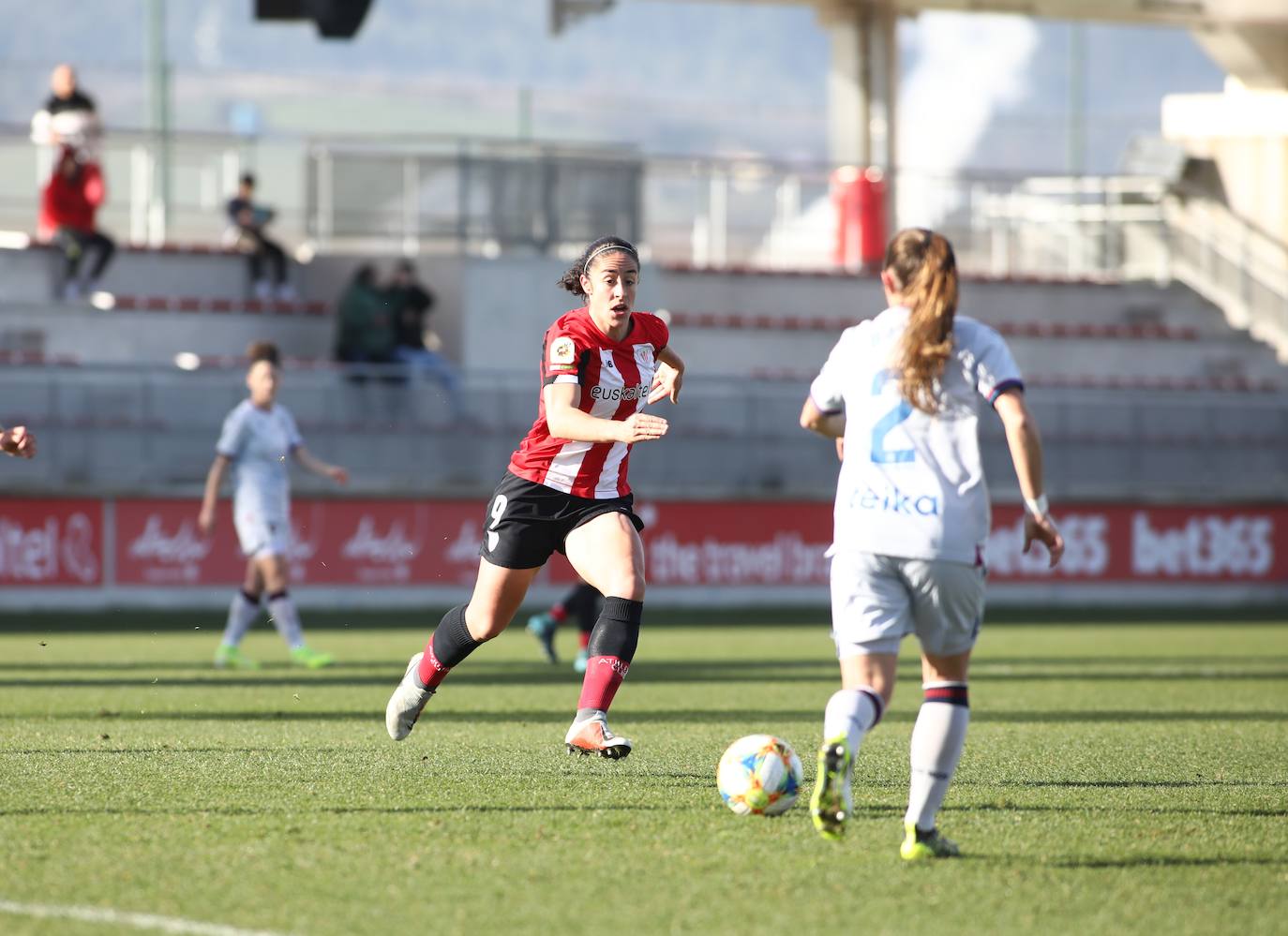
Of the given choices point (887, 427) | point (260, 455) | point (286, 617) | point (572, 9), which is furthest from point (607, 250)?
point (572, 9)

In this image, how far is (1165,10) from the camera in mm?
27469

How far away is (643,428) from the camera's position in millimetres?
6277

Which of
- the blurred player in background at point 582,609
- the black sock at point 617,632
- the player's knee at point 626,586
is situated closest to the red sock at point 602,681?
the black sock at point 617,632

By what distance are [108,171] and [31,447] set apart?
763 inches

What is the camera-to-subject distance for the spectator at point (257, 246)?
2377 cm

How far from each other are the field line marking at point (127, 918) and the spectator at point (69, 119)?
19168 millimetres

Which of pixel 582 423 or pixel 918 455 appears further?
pixel 582 423

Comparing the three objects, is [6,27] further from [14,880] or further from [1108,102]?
[14,880]

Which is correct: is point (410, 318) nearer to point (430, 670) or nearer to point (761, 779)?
point (430, 670)

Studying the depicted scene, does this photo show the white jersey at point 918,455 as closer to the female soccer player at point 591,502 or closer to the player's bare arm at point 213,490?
the female soccer player at point 591,502

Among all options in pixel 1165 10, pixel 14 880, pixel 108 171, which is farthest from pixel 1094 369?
pixel 14 880

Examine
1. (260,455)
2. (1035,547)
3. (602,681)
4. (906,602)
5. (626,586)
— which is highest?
(260,455)

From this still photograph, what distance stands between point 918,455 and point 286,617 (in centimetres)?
850

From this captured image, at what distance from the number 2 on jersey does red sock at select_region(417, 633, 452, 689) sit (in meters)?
2.63
